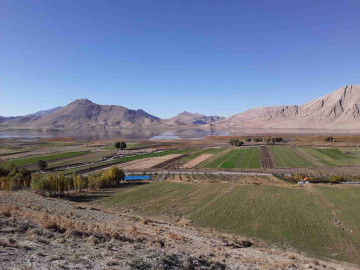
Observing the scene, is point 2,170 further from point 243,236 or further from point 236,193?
point 243,236

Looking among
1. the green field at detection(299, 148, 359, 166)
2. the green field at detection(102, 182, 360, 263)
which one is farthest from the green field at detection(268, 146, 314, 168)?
the green field at detection(102, 182, 360, 263)

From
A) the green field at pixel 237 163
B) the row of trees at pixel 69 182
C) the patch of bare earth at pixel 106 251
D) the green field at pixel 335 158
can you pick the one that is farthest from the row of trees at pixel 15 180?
the green field at pixel 335 158

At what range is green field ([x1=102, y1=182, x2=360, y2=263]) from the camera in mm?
27625

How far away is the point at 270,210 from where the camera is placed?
37750 millimetres

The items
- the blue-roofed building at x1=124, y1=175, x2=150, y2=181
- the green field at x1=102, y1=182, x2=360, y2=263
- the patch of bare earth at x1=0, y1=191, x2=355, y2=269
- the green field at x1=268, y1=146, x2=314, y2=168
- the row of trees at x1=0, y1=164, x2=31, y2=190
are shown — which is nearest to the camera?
the patch of bare earth at x1=0, y1=191, x2=355, y2=269

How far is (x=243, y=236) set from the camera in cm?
2834

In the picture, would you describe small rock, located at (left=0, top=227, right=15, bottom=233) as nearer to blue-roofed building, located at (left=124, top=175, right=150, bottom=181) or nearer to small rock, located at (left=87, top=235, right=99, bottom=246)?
small rock, located at (left=87, top=235, right=99, bottom=246)

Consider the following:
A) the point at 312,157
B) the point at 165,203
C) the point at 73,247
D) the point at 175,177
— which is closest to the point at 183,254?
the point at 73,247

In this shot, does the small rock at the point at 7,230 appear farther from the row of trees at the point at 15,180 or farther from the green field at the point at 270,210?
the row of trees at the point at 15,180

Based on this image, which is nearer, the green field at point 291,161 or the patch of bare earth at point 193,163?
the green field at point 291,161

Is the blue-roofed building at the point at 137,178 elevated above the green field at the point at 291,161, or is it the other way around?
the green field at the point at 291,161

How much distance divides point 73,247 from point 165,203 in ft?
91.6

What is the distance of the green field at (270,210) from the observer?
27625 millimetres

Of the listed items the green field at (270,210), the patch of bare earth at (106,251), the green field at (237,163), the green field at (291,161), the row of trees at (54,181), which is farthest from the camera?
the green field at (237,163)
